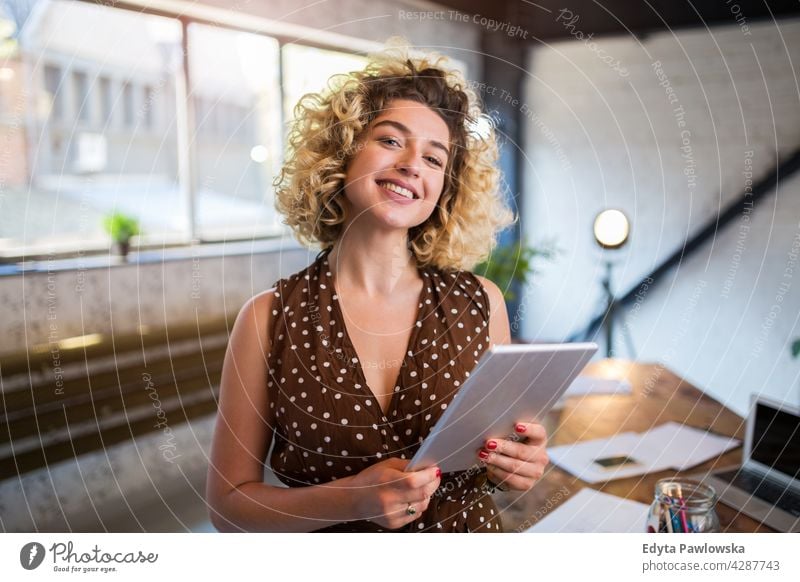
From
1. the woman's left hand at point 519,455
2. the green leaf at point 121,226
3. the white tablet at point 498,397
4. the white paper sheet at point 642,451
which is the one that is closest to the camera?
the white tablet at point 498,397

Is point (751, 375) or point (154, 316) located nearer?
point (154, 316)

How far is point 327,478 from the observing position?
2.57 feet

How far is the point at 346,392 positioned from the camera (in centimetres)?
77

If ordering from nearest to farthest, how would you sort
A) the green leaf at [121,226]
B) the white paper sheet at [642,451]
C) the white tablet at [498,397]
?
the white tablet at [498,397] < the green leaf at [121,226] < the white paper sheet at [642,451]

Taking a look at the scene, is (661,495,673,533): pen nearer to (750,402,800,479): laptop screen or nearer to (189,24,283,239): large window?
(750,402,800,479): laptop screen

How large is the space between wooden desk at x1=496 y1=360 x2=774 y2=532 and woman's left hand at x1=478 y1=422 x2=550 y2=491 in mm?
152

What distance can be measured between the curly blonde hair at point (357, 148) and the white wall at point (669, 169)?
71 millimetres

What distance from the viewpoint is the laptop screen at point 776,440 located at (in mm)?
902

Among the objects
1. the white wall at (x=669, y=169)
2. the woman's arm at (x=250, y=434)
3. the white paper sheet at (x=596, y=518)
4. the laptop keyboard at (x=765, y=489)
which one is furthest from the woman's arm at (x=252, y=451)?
the laptop keyboard at (x=765, y=489)

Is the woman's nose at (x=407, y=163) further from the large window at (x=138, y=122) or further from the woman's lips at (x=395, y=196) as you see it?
the large window at (x=138, y=122)

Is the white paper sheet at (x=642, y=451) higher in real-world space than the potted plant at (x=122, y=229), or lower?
lower

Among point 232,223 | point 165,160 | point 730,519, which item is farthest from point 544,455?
point 165,160
